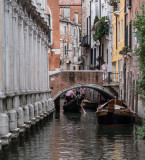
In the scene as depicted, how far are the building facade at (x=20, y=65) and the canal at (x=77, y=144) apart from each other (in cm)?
60

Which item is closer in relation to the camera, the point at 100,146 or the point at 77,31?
the point at 100,146

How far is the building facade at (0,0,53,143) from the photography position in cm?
1702

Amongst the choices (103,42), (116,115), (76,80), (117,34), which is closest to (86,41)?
(103,42)

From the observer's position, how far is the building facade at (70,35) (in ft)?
207

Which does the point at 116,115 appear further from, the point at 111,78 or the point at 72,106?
the point at 72,106

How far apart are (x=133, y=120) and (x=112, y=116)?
962 mm

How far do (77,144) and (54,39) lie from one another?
21.9 m

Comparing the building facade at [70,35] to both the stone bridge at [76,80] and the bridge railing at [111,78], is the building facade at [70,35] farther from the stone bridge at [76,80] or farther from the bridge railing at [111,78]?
the bridge railing at [111,78]

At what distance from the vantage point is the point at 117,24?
35906 mm

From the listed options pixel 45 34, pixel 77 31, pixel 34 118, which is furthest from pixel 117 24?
pixel 77 31

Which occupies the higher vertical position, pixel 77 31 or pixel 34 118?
pixel 77 31

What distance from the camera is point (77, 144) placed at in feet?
61.4

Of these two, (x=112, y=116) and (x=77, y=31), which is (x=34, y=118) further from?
(x=77, y=31)

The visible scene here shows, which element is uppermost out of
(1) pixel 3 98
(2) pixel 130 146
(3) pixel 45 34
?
(3) pixel 45 34
